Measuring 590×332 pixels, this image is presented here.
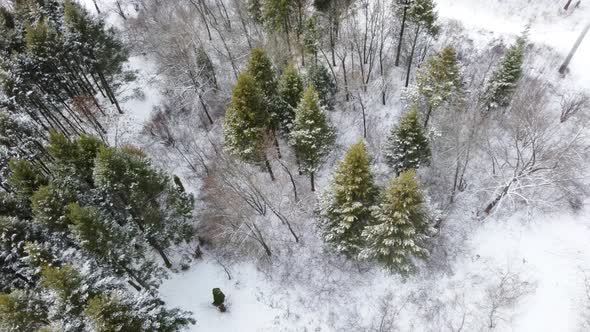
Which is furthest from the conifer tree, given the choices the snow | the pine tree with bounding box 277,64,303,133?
the snow

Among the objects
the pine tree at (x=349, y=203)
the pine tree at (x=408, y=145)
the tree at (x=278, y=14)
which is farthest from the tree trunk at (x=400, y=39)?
the pine tree at (x=349, y=203)

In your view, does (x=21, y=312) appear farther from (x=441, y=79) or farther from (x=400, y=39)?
(x=400, y=39)

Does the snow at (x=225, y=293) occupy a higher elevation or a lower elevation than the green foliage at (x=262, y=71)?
lower

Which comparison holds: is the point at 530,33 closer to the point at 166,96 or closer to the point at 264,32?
the point at 264,32

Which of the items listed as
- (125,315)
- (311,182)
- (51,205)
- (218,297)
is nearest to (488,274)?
(311,182)

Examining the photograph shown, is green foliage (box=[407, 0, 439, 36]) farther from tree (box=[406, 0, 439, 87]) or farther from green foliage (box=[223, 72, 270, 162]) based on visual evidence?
green foliage (box=[223, 72, 270, 162])

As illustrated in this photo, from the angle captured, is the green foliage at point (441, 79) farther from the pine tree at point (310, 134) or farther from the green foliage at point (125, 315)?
the green foliage at point (125, 315)
